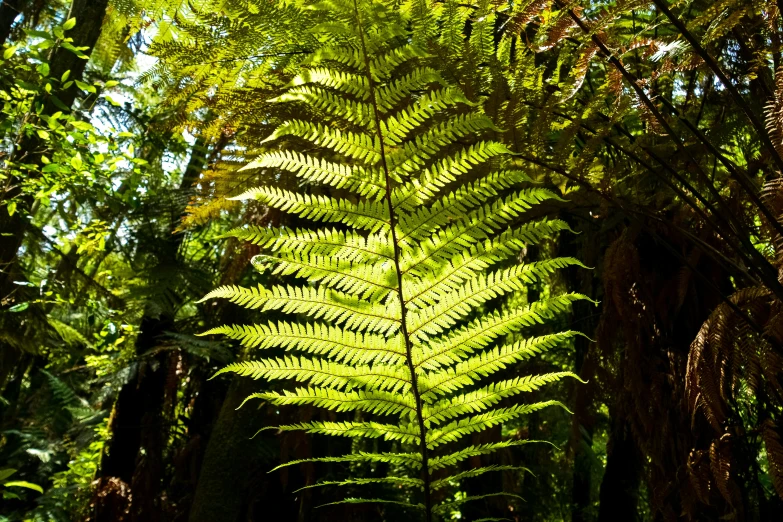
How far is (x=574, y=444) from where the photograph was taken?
2117mm

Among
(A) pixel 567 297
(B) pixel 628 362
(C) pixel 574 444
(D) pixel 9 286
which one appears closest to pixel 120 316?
(D) pixel 9 286

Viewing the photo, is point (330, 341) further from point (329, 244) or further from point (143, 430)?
point (143, 430)

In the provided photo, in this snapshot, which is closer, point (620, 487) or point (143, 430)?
point (620, 487)

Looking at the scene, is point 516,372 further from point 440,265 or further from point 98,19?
point 98,19

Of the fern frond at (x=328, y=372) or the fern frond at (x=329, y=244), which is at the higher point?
the fern frond at (x=329, y=244)

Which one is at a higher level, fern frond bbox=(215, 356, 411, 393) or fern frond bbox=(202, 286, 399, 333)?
fern frond bbox=(202, 286, 399, 333)

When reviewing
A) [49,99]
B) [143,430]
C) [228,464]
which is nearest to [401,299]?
[228,464]

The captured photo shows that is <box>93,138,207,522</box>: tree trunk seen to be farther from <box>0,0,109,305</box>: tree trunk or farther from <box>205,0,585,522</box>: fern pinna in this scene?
<box>205,0,585,522</box>: fern pinna

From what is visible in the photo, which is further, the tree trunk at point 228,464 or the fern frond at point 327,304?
the tree trunk at point 228,464

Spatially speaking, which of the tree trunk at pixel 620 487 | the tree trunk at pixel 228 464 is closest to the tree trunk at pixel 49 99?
the tree trunk at pixel 228 464

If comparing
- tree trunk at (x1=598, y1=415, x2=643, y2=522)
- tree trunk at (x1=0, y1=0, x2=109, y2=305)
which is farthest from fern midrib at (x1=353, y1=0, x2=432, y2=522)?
tree trunk at (x1=0, y1=0, x2=109, y2=305)

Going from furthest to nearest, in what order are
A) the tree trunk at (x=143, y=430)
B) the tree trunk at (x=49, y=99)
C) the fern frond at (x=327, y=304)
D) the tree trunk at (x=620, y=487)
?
the tree trunk at (x=143, y=430) → the tree trunk at (x=49, y=99) → the tree trunk at (x=620, y=487) → the fern frond at (x=327, y=304)

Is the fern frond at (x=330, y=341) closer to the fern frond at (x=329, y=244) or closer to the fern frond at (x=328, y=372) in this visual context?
the fern frond at (x=328, y=372)

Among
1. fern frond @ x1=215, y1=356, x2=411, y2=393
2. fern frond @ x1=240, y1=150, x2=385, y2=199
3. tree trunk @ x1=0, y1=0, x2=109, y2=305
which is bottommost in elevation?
fern frond @ x1=215, y1=356, x2=411, y2=393
